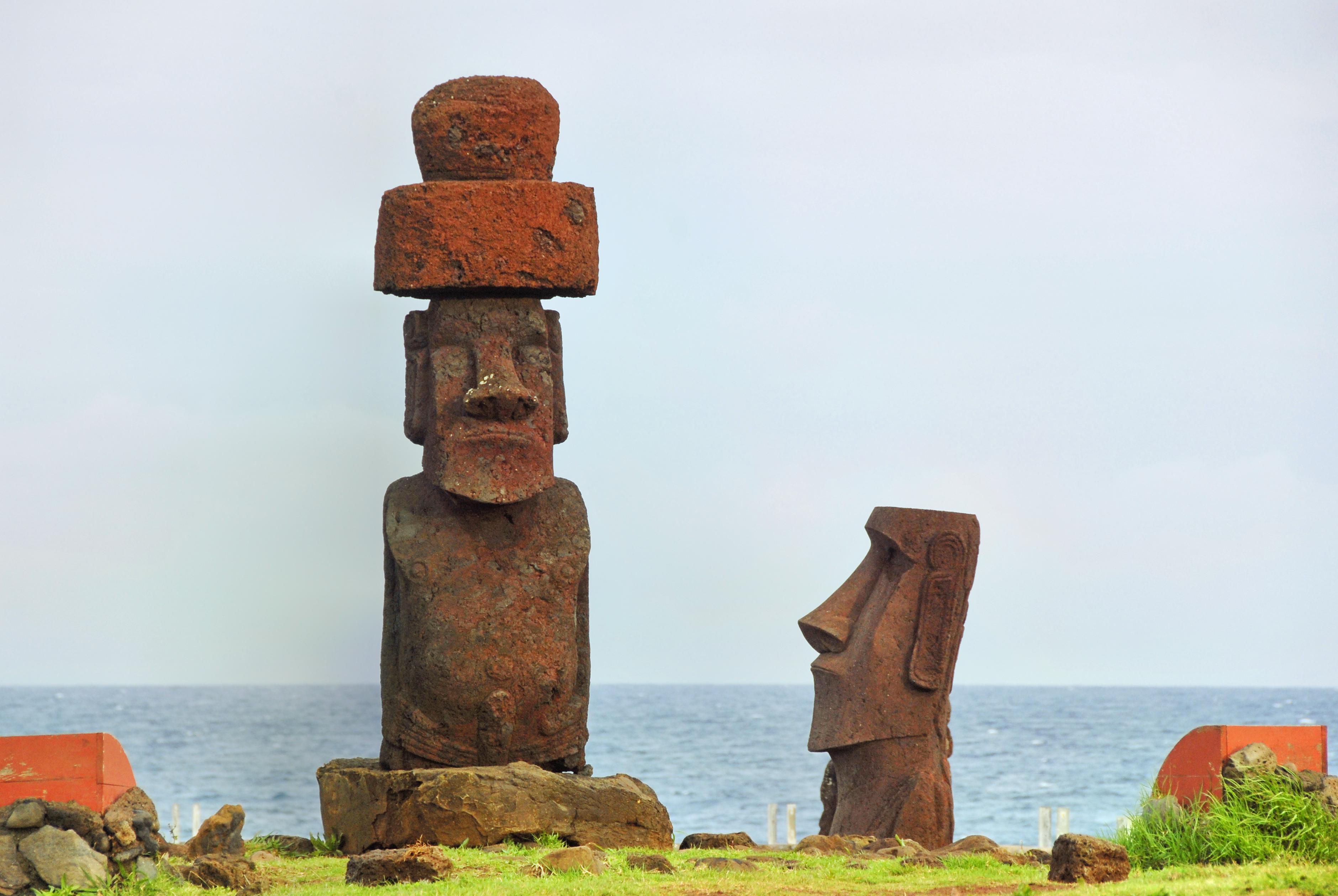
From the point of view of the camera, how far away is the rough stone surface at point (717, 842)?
35.2 feet

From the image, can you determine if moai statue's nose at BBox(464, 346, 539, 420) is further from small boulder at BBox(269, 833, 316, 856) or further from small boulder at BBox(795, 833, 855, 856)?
small boulder at BBox(795, 833, 855, 856)

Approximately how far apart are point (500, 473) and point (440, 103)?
253 cm

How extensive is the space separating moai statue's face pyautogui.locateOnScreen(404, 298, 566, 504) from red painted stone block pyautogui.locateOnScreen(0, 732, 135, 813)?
9.90 ft

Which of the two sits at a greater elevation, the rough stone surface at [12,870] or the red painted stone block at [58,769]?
the red painted stone block at [58,769]

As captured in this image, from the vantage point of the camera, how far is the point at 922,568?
11766mm

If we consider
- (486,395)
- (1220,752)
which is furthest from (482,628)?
(1220,752)

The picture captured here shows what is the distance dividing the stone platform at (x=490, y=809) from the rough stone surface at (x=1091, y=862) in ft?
8.95

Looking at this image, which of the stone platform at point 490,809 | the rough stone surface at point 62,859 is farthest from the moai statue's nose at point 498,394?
the rough stone surface at point 62,859

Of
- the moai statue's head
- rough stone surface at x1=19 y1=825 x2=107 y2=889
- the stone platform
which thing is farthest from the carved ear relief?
rough stone surface at x1=19 y1=825 x2=107 y2=889

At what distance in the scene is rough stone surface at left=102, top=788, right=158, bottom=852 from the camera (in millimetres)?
7773

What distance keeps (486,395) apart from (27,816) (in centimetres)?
378

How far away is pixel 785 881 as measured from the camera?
838cm

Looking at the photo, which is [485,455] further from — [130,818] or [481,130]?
[130,818]

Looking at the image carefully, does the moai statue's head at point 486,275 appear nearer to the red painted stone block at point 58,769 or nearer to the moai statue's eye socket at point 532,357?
the moai statue's eye socket at point 532,357
